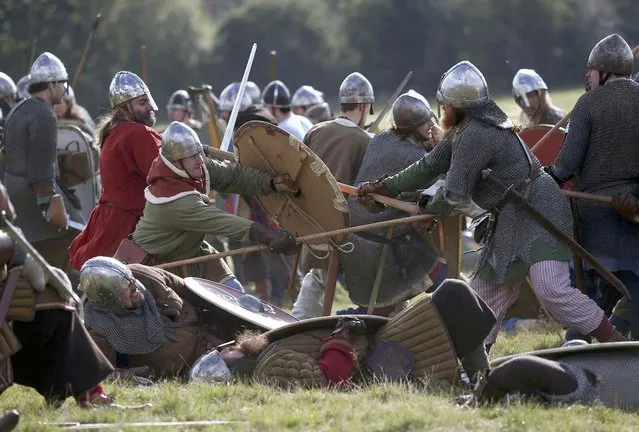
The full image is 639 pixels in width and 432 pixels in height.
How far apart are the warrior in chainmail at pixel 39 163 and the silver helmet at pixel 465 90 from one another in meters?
3.78

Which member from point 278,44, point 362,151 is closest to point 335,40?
point 278,44

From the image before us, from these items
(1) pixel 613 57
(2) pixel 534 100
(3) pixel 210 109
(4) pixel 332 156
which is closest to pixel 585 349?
(1) pixel 613 57

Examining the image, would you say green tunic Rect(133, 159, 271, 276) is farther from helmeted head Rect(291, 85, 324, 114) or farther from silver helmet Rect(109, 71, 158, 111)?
helmeted head Rect(291, 85, 324, 114)

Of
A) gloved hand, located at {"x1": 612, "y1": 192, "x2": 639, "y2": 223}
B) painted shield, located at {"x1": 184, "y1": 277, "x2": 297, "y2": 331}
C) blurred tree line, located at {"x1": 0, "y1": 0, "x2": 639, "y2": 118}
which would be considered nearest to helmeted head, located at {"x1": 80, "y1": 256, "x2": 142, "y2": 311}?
painted shield, located at {"x1": 184, "y1": 277, "x2": 297, "y2": 331}

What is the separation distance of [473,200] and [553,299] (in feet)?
2.16

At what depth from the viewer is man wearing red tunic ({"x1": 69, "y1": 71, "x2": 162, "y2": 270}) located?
29.4ft

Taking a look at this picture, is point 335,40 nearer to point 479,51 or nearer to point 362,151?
point 479,51

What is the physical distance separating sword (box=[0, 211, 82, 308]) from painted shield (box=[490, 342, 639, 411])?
2039 mm

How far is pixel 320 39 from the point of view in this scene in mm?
39812

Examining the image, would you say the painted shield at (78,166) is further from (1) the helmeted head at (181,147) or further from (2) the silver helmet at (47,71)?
(1) the helmeted head at (181,147)

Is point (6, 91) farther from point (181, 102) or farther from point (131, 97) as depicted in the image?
point (181, 102)

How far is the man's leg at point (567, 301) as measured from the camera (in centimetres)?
749

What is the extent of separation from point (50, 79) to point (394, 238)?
301 centimetres

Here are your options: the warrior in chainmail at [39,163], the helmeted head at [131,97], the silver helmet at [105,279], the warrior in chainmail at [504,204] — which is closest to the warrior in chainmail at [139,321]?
the silver helmet at [105,279]
